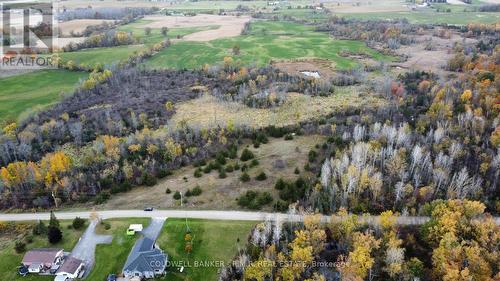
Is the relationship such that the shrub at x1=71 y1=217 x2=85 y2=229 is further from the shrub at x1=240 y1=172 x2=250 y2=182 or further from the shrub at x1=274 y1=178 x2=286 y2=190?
the shrub at x1=274 y1=178 x2=286 y2=190

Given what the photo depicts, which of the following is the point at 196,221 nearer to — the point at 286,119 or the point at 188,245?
the point at 188,245

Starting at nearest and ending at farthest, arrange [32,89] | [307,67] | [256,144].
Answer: [256,144], [32,89], [307,67]

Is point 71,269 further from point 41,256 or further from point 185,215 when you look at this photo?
point 185,215

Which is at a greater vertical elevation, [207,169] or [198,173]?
[207,169]

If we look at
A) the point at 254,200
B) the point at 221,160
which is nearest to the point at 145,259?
the point at 254,200

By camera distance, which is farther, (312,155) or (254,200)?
(312,155)

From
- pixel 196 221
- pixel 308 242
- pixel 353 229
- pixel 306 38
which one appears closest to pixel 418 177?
pixel 353 229
